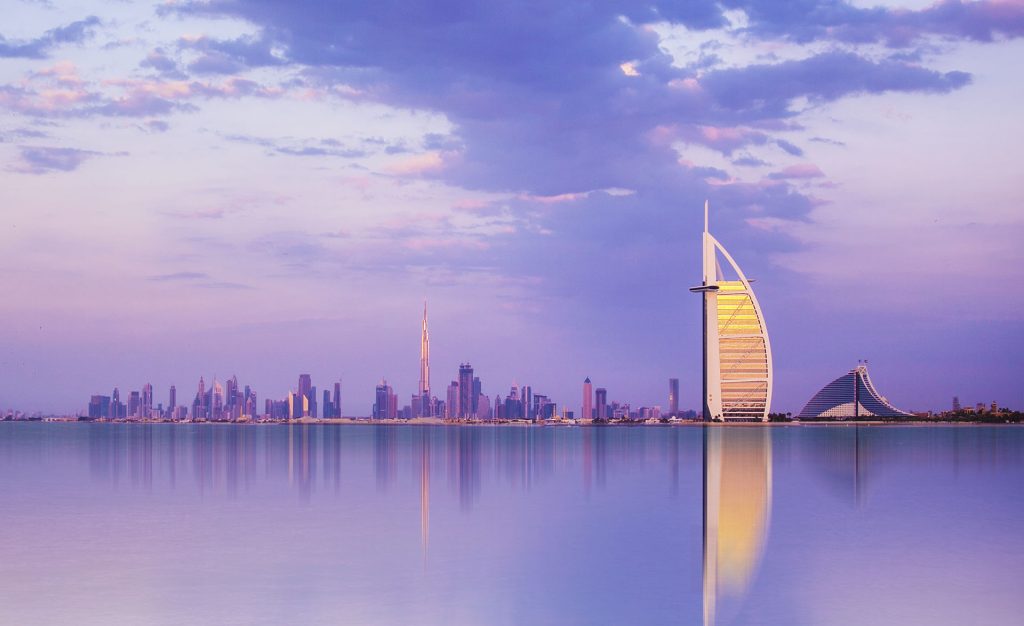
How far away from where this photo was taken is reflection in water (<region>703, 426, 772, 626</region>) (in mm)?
23077

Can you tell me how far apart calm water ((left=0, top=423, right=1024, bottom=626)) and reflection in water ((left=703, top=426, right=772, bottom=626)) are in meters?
0.12

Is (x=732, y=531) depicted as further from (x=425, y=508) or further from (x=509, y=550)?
(x=425, y=508)

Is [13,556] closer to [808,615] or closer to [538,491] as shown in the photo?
[808,615]

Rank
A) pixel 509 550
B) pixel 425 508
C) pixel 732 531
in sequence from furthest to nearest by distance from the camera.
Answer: pixel 425 508 < pixel 732 531 < pixel 509 550

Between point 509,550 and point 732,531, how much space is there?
A: 826 cm

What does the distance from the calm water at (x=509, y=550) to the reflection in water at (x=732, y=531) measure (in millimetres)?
124

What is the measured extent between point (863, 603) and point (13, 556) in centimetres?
2050

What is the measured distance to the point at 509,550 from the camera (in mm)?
28719

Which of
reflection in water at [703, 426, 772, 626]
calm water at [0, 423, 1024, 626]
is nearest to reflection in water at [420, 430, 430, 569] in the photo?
calm water at [0, 423, 1024, 626]

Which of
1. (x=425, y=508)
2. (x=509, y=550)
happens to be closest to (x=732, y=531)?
(x=509, y=550)

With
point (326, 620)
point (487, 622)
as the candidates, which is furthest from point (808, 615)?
point (326, 620)

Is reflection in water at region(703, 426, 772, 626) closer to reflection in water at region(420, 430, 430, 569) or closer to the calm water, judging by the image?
the calm water

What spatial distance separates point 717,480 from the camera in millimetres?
55344

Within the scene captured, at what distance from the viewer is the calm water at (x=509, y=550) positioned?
20.9 meters
